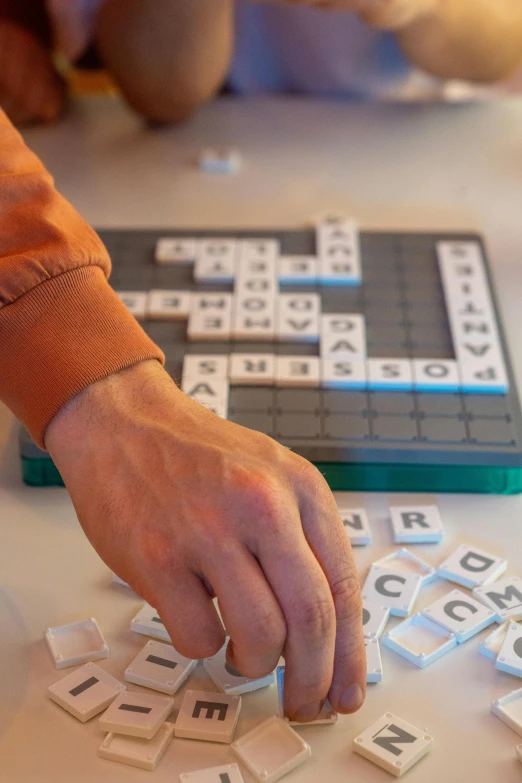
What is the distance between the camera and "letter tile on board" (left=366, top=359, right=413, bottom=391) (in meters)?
0.94

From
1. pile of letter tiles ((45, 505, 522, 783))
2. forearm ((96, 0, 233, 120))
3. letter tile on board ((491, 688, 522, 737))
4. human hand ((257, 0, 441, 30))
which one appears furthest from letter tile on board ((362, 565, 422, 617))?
forearm ((96, 0, 233, 120))

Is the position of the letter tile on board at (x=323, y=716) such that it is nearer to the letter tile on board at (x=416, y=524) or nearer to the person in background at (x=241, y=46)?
the letter tile on board at (x=416, y=524)

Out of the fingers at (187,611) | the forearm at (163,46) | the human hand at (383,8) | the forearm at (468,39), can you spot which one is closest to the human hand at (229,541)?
the fingers at (187,611)

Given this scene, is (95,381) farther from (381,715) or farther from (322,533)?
(381,715)

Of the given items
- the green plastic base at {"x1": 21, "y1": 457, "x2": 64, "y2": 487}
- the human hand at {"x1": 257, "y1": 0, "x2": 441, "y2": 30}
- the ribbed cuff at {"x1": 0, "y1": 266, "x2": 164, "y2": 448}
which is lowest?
the green plastic base at {"x1": 21, "y1": 457, "x2": 64, "y2": 487}

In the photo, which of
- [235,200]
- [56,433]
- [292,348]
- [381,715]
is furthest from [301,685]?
[235,200]

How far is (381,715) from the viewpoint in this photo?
0.64 meters

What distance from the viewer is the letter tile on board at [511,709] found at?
2.06 ft

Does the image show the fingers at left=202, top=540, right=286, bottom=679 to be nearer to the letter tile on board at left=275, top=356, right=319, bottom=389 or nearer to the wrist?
the wrist

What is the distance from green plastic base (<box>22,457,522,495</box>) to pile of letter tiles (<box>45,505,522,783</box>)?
7cm

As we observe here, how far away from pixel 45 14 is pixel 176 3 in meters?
0.40

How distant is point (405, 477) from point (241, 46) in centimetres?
114

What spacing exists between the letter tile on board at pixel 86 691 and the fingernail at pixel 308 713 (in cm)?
13

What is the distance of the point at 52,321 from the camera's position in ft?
2.35
